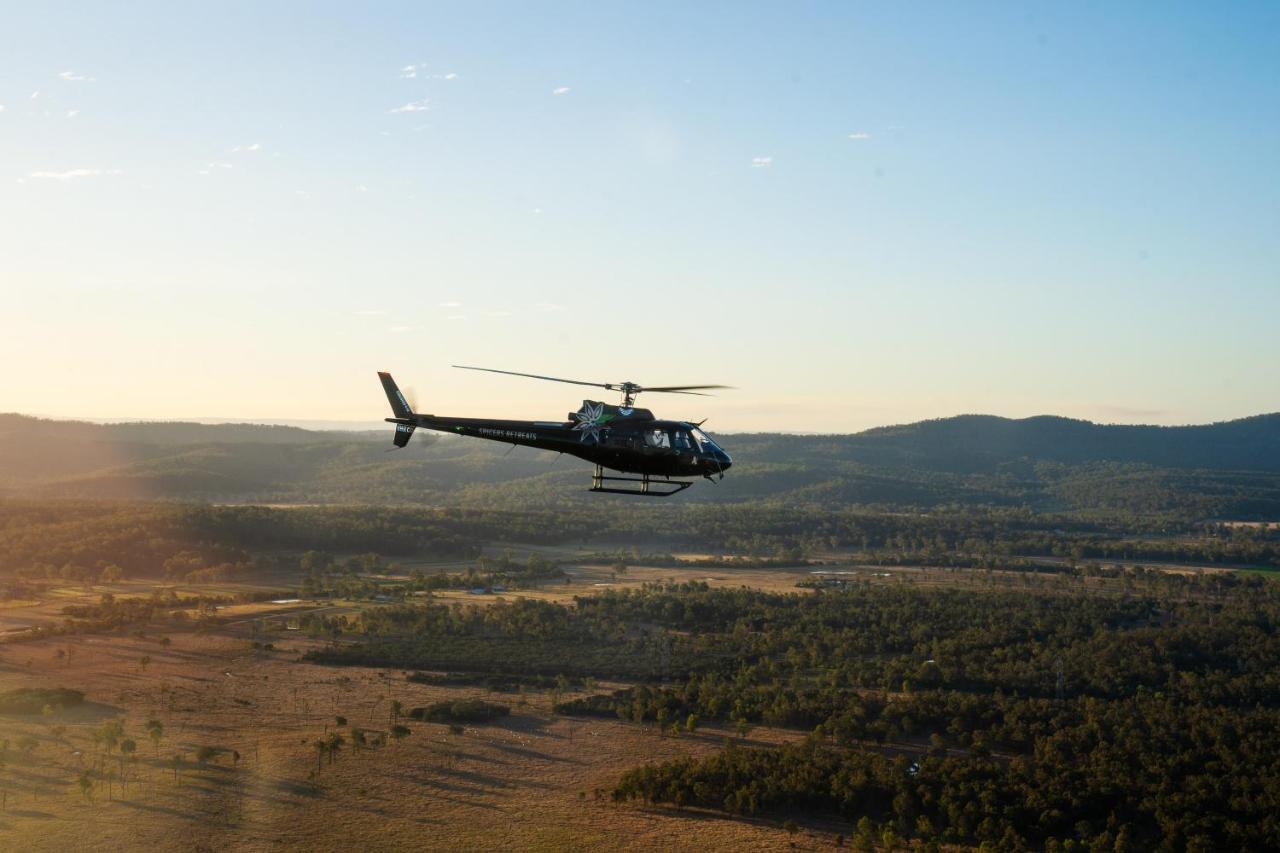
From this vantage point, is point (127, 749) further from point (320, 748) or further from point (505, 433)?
point (505, 433)

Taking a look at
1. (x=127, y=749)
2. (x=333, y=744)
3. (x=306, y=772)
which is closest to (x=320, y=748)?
(x=333, y=744)

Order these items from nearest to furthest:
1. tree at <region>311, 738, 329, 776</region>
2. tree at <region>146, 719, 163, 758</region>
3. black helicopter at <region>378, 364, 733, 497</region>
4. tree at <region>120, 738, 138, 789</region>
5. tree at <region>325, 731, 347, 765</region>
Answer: black helicopter at <region>378, 364, 733, 497</region>
tree at <region>120, 738, 138, 789</region>
tree at <region>311, 738, 329, 776</region>
tree at <region>325, 731, 347, 765</region>
tree at <region>146, 719, 163, 758</region>

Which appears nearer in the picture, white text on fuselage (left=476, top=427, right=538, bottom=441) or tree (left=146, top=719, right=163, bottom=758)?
white text on fuselage (left=476, top=427, right=538, bottom=441)

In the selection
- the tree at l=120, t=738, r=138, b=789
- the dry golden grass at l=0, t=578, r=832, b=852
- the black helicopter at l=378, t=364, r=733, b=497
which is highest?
the black helicopter at l=378, t=364, r=733, b=497

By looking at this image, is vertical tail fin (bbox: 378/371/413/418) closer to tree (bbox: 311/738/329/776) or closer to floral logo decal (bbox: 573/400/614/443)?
floral logo decal (bbox: 573/400/614/443)

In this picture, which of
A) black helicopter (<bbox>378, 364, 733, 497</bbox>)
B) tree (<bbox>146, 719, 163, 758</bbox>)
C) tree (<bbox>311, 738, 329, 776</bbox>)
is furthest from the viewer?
tree (<bbox>146, 719, 163, 758</bbox>)

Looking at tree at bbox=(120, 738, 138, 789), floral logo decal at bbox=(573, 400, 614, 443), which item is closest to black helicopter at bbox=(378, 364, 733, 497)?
floral logo decal at bbox=(573, 400, 614, 443)

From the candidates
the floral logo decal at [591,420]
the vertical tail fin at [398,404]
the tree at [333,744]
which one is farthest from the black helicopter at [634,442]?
the tree at [333,744]

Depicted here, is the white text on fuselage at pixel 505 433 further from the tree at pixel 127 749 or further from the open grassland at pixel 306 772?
the tree at pixel 127 749

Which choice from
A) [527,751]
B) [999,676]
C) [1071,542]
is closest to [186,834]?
[527,751]

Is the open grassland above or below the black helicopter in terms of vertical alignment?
below
